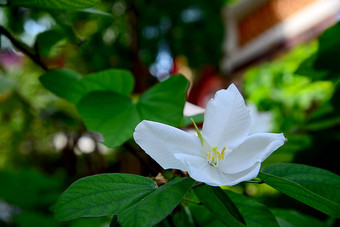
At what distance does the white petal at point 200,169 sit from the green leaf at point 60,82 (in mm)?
210

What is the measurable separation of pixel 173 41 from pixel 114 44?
47 cm

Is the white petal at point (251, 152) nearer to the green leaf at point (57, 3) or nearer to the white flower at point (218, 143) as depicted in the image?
the white flower at point (218, 143)

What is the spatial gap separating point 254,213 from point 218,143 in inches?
3.3

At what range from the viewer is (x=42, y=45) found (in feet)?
1.57

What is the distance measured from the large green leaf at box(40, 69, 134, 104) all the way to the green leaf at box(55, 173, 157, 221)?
0.19 metres

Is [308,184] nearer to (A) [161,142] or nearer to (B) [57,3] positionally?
(A) [161,142]

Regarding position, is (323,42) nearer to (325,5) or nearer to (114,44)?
(114,44)

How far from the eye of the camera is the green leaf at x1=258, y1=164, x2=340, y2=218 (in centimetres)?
29

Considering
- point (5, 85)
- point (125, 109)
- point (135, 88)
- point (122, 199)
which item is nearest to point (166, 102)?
point (125, 109)

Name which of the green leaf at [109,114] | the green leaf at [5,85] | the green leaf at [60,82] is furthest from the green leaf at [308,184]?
the green leaf at [5,85]

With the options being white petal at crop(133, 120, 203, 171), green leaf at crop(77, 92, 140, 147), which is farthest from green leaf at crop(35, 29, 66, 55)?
white petal at crop(133, 120, 203, 171)

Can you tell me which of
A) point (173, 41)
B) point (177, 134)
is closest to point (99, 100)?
point (177, 134)

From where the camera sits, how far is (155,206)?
0.26m

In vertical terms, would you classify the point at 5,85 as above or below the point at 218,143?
below
